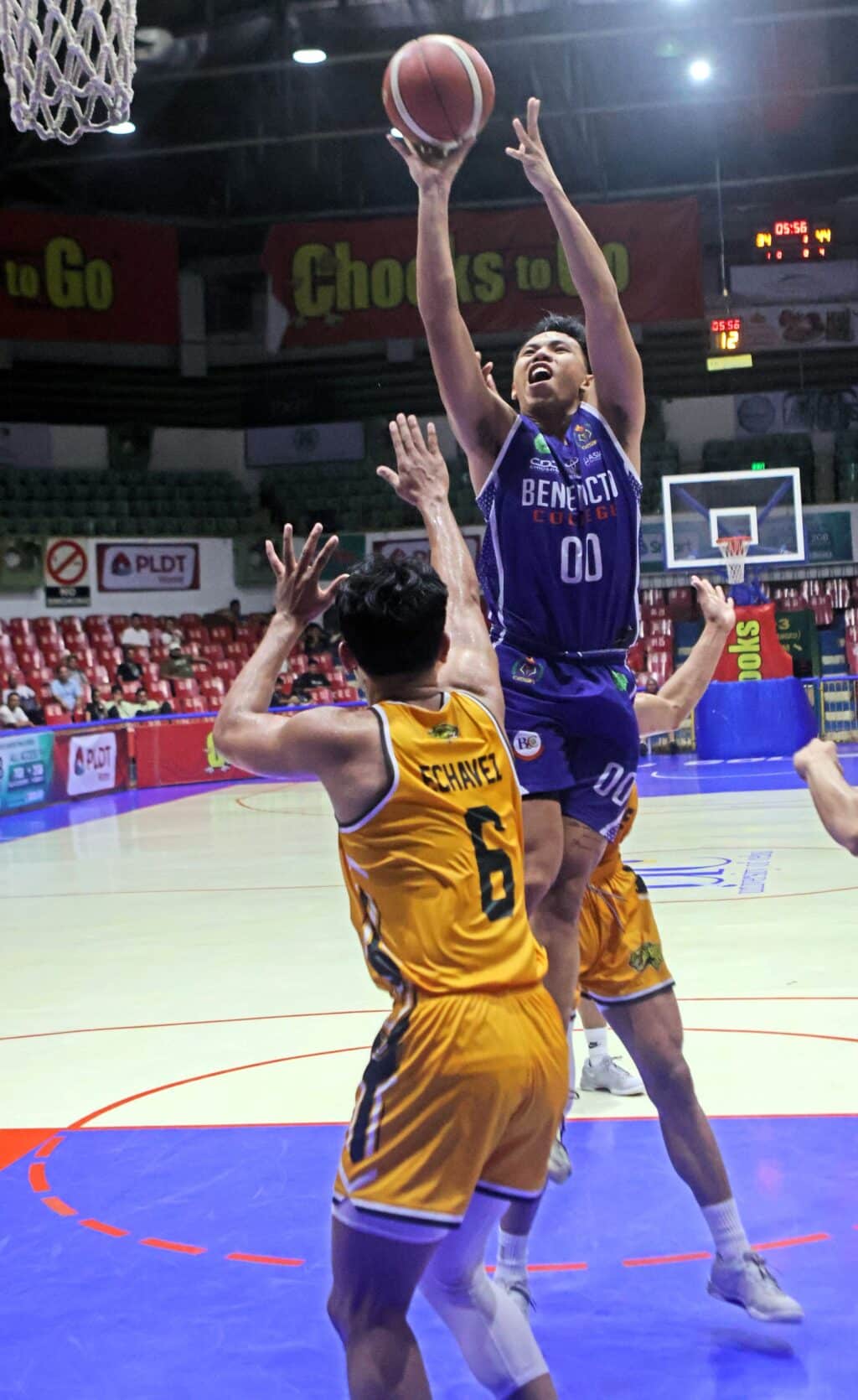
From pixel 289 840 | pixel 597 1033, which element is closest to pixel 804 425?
pixel 289 840

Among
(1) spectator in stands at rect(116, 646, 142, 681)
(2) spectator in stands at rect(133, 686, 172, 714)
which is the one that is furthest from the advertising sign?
(1) spectator in stands at rect(116, 646, 142, 681)

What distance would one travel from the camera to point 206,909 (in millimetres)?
9016

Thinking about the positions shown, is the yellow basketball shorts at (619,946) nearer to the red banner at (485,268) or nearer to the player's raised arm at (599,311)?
the player's raised arm at (599,311)

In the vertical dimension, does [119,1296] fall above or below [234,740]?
below

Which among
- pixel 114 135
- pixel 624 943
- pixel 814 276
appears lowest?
pixel 624 943

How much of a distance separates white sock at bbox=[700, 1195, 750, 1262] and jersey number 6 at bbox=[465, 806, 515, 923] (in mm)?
1215

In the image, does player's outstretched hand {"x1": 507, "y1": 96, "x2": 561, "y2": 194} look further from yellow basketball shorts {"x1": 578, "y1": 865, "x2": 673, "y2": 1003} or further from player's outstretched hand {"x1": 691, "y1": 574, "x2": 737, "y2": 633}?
yellow basketball shorts {"x1": 578, "y1": 865, "x2": 673, "y2": 1003}

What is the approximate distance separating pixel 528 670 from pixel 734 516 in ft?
59.5

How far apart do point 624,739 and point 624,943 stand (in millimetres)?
556

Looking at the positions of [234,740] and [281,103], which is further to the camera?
[281,103]

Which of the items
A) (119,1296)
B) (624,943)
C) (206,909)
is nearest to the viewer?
(119,1296)

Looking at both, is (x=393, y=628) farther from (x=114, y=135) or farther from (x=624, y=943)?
(x=114, y=135)

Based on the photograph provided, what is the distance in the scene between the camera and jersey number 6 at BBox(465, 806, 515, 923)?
236cm

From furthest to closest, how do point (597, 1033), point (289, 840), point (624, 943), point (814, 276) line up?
point (814, 276) → point (289, 840) → point (597, 1033) → point (624, 943)
